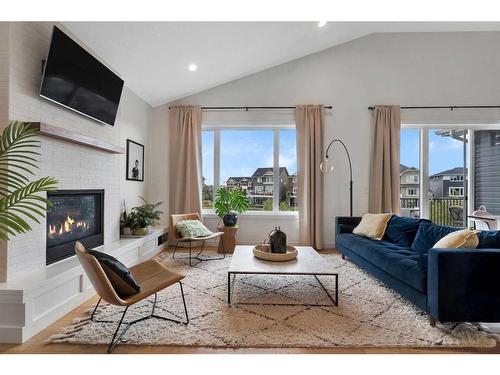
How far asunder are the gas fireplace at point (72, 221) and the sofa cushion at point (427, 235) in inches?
142

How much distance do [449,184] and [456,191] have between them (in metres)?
0.18

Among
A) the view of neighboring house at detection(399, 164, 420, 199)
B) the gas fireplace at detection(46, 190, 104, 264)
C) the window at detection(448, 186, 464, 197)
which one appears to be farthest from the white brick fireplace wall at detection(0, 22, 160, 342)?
the window at detection(448, 186, 464, 197)

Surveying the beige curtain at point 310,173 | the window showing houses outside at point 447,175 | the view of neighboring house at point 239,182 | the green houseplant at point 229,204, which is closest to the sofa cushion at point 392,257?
the beige curtain at point 310,173

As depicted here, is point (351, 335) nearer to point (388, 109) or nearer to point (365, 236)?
point (365, 236)

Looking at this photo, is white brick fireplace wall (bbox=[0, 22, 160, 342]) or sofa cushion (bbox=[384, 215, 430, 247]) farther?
sofa cushion (bbox=[384, 215, 430, 247])

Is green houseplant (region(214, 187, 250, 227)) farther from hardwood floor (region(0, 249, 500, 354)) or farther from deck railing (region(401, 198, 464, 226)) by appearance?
deck railing (region(401, 198, 464, 226))

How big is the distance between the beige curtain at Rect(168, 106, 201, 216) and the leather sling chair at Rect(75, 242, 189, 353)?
2326 millimetres

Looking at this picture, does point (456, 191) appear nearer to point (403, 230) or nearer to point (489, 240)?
point (403, 230)

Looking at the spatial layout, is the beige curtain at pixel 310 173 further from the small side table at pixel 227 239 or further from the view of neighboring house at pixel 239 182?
the small side table at pixel 227 239

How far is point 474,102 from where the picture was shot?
15.2 ft

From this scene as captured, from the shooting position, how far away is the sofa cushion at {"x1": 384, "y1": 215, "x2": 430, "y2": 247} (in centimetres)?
321

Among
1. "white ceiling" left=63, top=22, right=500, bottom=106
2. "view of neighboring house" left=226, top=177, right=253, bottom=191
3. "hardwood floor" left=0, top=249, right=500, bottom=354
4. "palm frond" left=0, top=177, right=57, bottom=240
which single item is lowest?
"hardwood floor" left=0, top=249, right=500, bottom=354
